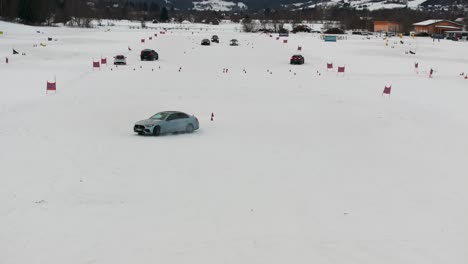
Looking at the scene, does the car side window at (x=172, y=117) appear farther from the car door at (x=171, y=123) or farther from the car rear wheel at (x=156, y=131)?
the car rear wheel at (x=156, y=131)

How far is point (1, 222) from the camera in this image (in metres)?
13.5

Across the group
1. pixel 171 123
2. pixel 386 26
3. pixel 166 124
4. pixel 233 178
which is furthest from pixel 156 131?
pixel 386 26

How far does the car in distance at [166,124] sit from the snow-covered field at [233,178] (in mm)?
540

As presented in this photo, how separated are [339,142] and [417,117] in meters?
9.96

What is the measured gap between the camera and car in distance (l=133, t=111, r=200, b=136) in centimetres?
2498

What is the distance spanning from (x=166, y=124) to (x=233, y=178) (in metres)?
7.94

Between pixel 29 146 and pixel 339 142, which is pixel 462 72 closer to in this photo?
pixel 339 142

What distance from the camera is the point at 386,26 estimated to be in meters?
186

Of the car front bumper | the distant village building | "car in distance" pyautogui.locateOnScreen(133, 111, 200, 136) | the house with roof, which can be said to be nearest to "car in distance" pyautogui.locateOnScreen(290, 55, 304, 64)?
"car in distance" pyautogui.locateOnScreen(133, 111, 200, 136)

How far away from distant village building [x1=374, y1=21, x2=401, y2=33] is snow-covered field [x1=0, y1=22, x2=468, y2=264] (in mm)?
149903

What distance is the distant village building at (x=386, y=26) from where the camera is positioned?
604 ft

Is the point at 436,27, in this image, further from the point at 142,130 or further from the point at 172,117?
the point at 142,130

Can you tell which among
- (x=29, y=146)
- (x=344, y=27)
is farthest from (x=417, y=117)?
(x=344, y=27)

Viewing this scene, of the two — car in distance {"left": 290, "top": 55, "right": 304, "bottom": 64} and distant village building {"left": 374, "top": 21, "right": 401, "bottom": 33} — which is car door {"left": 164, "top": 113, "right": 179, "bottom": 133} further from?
distant village building {"left": 374, "top": 21, "right": 401, "bottom": 33}
